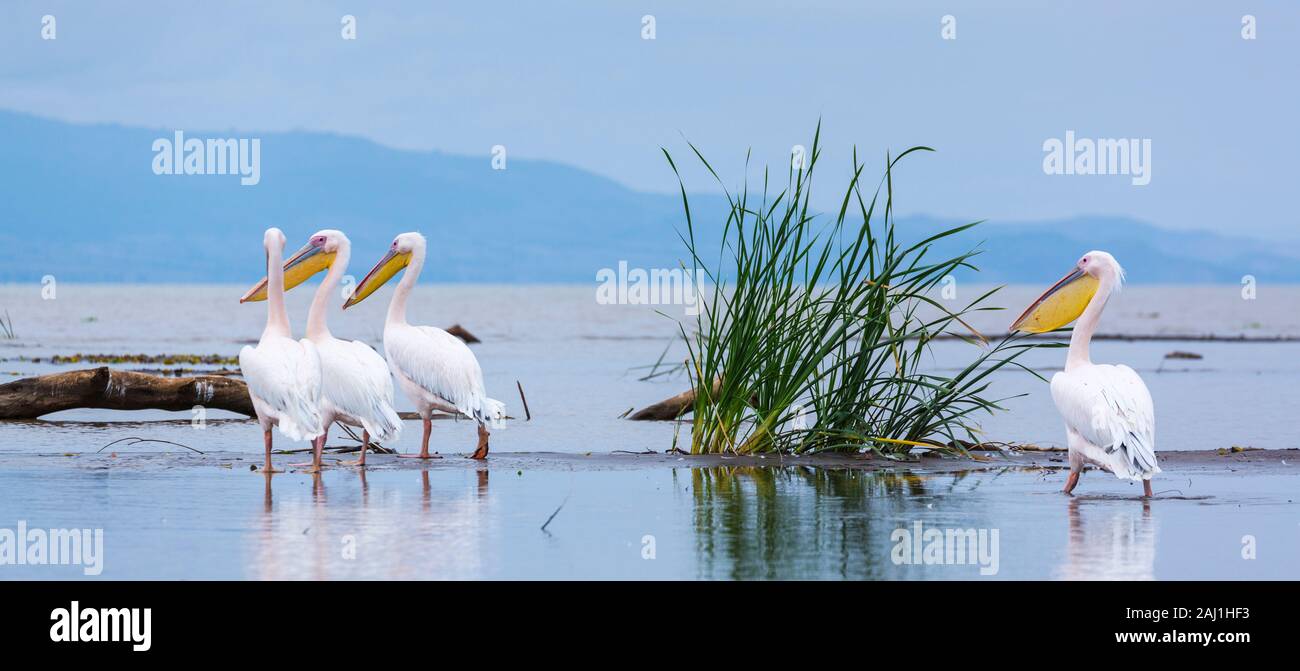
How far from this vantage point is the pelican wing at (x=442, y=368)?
11.3 meters

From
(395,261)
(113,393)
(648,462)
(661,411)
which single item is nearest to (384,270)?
(395,261)

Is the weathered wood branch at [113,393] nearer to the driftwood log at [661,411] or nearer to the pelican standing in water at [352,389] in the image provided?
the pelican standing in water at [352,389]

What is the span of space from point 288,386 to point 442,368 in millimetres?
1677

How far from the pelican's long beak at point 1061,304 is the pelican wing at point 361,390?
4357 millimetres

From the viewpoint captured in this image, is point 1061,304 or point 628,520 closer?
point 628,520

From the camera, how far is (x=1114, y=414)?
9.05 meters

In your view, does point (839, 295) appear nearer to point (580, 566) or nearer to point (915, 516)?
point (915, 516)

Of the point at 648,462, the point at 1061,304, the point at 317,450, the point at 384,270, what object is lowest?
the point at 648,462

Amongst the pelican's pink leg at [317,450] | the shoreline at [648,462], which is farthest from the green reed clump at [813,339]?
the pelican's pink leg at [317,450]

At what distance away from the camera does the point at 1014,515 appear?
8.51 meters

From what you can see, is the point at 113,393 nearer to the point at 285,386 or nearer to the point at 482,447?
the point at 482,447
